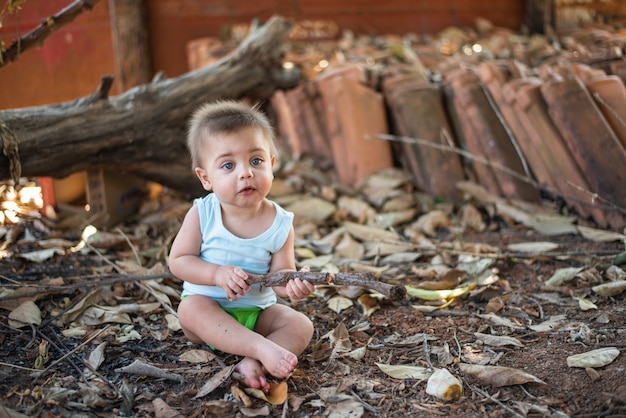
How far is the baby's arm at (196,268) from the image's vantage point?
70.1 inches

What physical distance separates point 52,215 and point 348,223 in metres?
1.56

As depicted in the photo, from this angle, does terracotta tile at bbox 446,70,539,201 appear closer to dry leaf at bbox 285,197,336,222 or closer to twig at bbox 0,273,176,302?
dry leaf at bbox 285,197,336,222

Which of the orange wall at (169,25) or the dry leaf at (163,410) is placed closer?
the dry leaf at (163,410)

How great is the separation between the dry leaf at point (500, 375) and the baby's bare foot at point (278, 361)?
1.62 feet

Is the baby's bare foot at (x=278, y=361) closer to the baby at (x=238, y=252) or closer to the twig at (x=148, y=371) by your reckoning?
the baby at (x=238, y=252)

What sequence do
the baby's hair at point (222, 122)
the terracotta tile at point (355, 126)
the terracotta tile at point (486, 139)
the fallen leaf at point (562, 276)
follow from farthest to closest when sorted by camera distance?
the terracotta tile at point (355, 126)
the terracotta tile at point (486, 139)
the fallen leaf at point (562, 276)
the baby's hair at point (222, 122)

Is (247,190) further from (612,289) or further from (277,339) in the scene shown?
(612,289)

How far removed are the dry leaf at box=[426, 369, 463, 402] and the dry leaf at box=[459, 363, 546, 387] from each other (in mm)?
72

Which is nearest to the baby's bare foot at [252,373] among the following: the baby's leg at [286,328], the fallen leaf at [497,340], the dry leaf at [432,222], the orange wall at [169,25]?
the baby's leg at [286,328]

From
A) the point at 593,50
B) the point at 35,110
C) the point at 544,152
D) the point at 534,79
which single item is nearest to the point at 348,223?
the point at 544,152

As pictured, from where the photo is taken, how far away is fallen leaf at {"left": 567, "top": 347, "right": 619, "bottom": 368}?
5.67ft

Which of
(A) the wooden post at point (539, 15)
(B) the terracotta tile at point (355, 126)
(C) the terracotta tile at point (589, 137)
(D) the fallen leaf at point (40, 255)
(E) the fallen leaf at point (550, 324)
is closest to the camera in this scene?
(E) the fallen leaf at point (550, 324)

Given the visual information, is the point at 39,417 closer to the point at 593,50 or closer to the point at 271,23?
the point at 271,23

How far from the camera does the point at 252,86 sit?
381 centimetres
